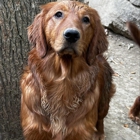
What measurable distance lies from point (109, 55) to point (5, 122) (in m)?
3.07

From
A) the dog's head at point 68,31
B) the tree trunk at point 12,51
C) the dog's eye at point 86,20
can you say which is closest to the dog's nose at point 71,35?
the dog's head at point 68,31

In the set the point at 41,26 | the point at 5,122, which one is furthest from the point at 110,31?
the point at 41,26

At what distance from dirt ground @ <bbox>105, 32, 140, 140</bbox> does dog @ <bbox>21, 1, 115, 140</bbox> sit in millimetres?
1164

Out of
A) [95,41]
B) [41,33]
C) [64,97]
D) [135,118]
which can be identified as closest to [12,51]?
[41,33]

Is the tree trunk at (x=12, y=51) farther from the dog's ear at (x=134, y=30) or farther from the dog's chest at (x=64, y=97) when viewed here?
the dog's ear at (x=134, y=30)

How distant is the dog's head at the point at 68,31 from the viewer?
2816 mm

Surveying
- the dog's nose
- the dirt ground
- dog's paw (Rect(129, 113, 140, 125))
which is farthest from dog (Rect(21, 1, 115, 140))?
dog's paw (Rect(129, 113, 140, 125))

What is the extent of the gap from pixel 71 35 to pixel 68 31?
0.04 m

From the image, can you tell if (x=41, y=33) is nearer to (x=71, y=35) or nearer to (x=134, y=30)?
(x=71, y=35)

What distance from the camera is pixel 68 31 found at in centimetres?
274

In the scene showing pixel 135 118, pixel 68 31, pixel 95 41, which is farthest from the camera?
pixel 135 118

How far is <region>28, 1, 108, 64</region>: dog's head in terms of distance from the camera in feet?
9.24

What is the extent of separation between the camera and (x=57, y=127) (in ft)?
10.7

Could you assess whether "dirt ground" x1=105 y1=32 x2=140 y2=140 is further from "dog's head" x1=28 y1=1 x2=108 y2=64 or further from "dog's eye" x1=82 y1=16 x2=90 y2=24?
"dog's eye" x1=82 y1=16 x2=90 y2=24
